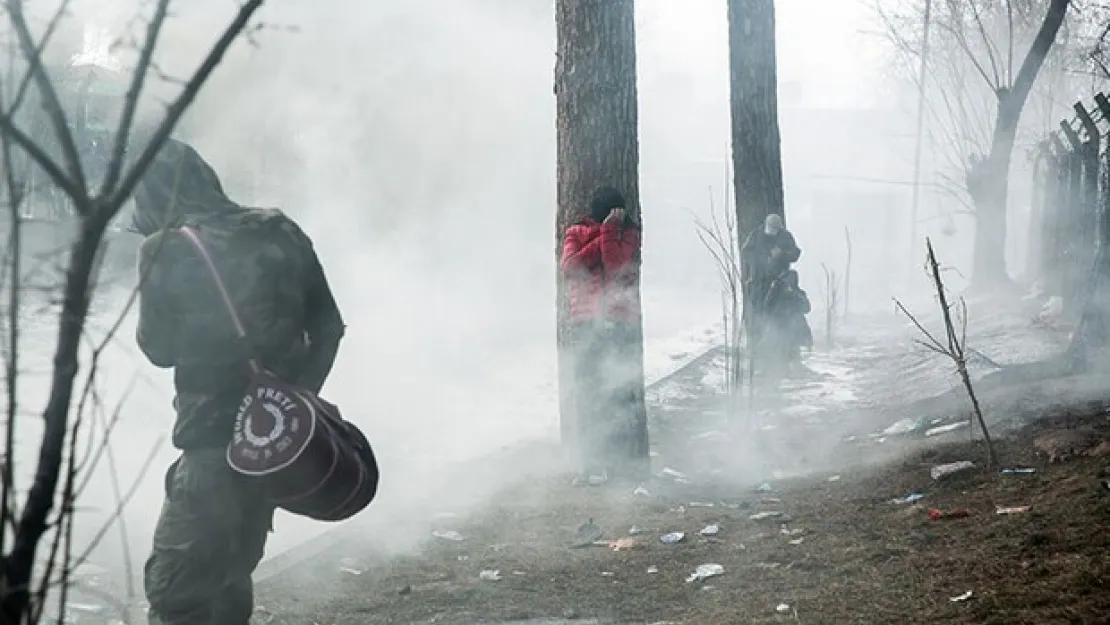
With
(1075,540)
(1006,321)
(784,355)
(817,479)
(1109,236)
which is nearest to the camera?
(1075,540)

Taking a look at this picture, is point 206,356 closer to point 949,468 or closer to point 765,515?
point 765,515

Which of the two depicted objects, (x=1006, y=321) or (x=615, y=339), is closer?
(x=615, y=339)

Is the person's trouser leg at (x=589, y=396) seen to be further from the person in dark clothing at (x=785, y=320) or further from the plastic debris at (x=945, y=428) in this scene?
the person in dark clothing at (x=785, y=320)

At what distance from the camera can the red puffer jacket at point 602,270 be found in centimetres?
664

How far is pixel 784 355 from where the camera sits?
1101cm

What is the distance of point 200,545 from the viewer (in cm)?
313

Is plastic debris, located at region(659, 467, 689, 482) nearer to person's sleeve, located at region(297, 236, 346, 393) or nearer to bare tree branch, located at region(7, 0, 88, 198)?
person's sleeve, located at region(297, 236, 346, 393)

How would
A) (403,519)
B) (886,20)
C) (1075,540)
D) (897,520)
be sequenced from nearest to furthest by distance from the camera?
1. (1075,540)
2. (897,520)
3. (403,519)
4. (886,20)

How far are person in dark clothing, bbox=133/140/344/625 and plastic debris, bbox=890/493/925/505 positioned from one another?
3.27 metres

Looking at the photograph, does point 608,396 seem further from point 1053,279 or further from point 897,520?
point 1053,279

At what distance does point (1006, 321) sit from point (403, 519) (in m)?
10.8

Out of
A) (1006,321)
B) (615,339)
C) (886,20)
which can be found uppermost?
(886,20)

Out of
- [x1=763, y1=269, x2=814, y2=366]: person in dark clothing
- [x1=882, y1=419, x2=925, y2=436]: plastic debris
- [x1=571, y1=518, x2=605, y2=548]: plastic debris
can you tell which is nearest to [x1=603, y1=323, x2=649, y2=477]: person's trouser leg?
[x1=571, y1=518, x2=605, y2=548]: plastic debris

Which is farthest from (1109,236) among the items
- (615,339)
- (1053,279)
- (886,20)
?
(886,20)
